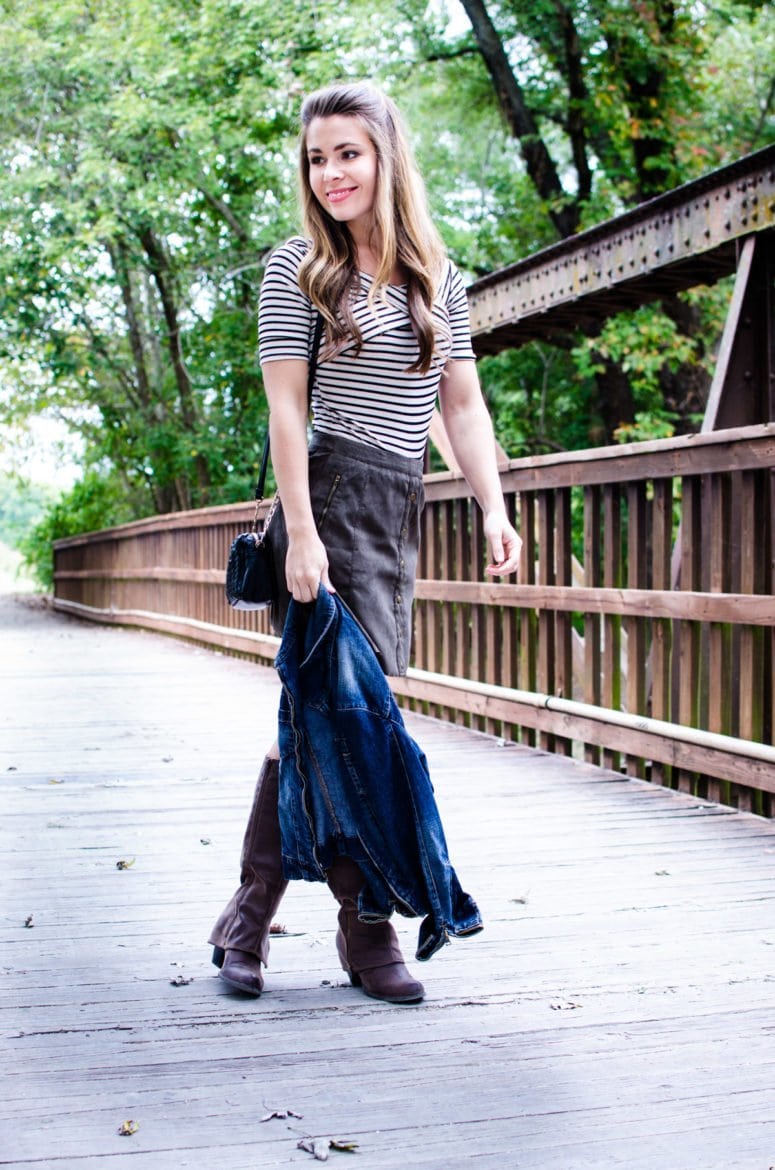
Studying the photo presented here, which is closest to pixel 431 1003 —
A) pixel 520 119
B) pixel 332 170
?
pixel 332 170

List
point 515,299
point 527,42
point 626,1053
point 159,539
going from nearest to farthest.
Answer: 1. point 626,1053
2. point 515,299
3. point 159,539
4. point 527,42

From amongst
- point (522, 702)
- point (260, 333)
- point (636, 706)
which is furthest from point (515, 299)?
point (260, 333)

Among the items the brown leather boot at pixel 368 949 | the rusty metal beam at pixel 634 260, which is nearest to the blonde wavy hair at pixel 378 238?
the brown leather boot at pixel 368 949

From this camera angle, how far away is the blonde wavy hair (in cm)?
271

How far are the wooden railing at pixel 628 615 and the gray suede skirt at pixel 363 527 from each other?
77.5 inches

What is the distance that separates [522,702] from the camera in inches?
241

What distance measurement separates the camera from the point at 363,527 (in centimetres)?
280

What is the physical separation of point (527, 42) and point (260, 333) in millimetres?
16627

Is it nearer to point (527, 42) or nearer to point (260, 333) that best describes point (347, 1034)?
point (260, 333)

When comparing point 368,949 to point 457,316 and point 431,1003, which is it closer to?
point 431,1003

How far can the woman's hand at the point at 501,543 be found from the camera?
291 cm

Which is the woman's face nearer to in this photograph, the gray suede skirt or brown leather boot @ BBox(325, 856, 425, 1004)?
the gray suede skirt

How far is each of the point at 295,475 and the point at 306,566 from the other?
0.59ft

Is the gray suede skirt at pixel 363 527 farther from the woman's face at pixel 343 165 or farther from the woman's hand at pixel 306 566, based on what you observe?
the woman's face at pixel 343 165
